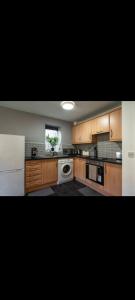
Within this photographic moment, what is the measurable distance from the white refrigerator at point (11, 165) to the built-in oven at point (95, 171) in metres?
1.63

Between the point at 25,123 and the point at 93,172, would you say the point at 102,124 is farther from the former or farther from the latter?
the point at 25,123

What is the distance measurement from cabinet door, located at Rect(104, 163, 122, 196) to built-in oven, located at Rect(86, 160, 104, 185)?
0.13m

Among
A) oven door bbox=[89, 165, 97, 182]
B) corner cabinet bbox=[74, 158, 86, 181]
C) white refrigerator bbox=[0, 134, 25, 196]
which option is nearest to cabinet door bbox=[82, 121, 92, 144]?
corner cabinet bbox=[74, 158, 86, 181]

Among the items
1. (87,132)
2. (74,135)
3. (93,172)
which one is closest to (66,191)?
(93,172)

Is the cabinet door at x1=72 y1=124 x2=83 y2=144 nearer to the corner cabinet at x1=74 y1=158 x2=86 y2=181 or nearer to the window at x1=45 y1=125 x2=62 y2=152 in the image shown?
the window at x1=45 y1=125 x2=62 y2=152

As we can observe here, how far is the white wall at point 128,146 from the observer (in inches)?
67.7

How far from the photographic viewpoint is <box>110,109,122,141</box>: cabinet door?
92.4 inches

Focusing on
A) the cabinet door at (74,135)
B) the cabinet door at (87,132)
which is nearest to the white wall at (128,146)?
the cabinet door at (87,132)

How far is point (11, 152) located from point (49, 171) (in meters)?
1.17

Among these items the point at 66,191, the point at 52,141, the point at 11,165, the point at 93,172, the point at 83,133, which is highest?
the point at 83,133

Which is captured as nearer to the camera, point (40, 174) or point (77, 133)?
point (40, 174)

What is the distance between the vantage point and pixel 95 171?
9.07 feet
